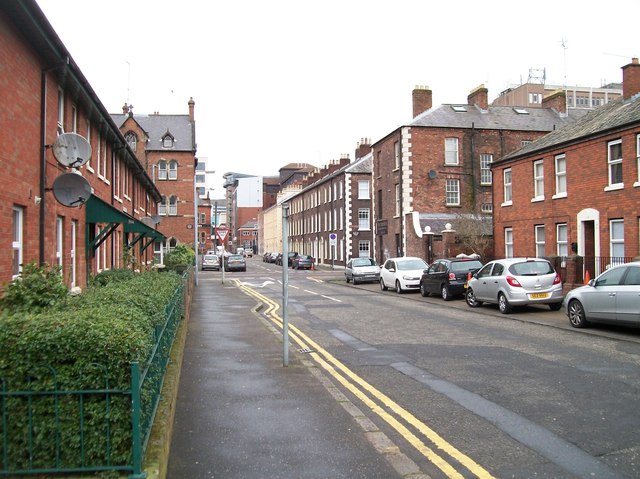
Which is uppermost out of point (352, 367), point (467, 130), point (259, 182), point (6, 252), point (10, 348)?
point (259, 182)

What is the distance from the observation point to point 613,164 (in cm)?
1986

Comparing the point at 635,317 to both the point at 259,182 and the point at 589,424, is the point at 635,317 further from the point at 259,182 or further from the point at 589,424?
the point at 259,182

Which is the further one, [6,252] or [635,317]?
[635,317]

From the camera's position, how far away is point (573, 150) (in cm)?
2161

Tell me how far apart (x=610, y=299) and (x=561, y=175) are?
38.0 ft

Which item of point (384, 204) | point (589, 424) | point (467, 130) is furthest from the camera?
point (384, 204)

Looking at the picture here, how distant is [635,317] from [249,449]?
953 centimetres

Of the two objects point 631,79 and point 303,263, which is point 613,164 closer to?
point 631,79

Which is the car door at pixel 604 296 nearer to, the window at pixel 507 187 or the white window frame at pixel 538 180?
the white window frame at pixel 538 180

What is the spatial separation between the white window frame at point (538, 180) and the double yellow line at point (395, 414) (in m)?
16.3

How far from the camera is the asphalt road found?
16.7 feet

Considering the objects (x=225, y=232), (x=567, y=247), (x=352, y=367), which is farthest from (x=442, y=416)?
(x=225, y=232)

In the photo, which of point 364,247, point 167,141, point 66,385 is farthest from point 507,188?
point 167,141

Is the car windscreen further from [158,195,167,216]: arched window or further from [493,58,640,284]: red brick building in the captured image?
[158,195,167,216]: arched window
